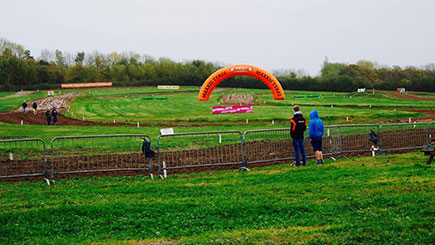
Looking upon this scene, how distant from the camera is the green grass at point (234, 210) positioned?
6.50m

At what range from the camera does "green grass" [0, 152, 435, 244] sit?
6.50m

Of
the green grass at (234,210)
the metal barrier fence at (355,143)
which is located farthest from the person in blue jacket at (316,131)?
the green grass at (234,210)

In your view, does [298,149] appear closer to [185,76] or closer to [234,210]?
[234,210]

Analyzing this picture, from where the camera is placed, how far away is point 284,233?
21.5 feet

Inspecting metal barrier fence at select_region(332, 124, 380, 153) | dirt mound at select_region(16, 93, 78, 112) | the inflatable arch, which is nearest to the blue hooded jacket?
metal barrier fence at select_region(332, 124, 380, 153)

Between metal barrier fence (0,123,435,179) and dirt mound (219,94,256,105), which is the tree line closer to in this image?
dirt mound (219,94,256,105)

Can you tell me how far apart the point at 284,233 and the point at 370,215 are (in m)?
1.76

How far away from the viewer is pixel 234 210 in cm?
790

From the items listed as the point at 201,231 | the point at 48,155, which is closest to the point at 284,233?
the point at 201,231

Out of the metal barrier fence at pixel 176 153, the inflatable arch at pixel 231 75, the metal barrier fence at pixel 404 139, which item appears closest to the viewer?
the metal barrier fence at pixel 176 153

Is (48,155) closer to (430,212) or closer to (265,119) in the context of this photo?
(430,212)

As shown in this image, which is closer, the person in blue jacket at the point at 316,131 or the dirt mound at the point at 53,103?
the person in blue jacket at the point at 316,131

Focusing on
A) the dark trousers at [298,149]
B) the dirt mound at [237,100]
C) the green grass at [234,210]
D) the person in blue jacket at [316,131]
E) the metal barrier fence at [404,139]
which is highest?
the dirt mound at [237,100]

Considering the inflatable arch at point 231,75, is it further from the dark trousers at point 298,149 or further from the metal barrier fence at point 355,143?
the dark trousers at point 298,149
